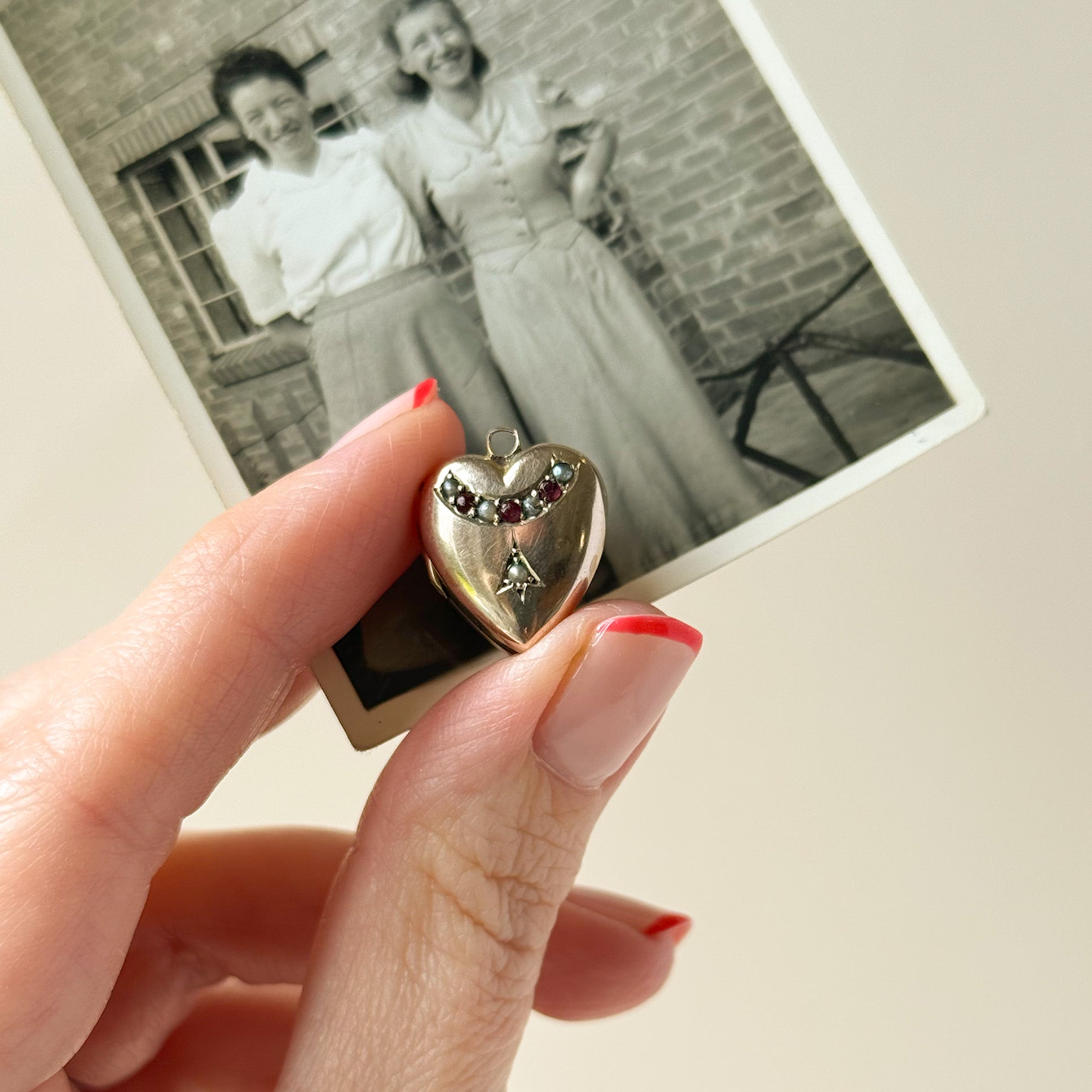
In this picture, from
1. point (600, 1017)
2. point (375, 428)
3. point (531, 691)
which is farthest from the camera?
point (600, 1017)

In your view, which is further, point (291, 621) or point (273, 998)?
point (273, 998)

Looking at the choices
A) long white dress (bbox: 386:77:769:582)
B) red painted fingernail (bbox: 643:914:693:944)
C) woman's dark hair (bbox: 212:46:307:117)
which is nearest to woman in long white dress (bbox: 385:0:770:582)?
long white dress (bbox: 386:77:769:582)

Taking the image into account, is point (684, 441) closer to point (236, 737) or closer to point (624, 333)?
point (624, 333)

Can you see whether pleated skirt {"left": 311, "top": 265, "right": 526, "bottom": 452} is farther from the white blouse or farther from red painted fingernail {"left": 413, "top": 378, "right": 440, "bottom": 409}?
red painted fingernail {"left": 413, "top": 378, "right": 440, "bottom": 409}

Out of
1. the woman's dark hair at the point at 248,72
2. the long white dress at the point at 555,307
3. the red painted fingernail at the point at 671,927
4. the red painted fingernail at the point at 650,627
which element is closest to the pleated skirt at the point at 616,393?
the long white dress at the point at 555,307

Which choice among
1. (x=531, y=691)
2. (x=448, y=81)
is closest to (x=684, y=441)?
(x=531, y=691)

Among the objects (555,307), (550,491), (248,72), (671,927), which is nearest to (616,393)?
(555,307)

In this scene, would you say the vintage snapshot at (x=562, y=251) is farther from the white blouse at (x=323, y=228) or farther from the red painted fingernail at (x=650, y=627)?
→ the red painted fingernail at (x=650, y=627)
